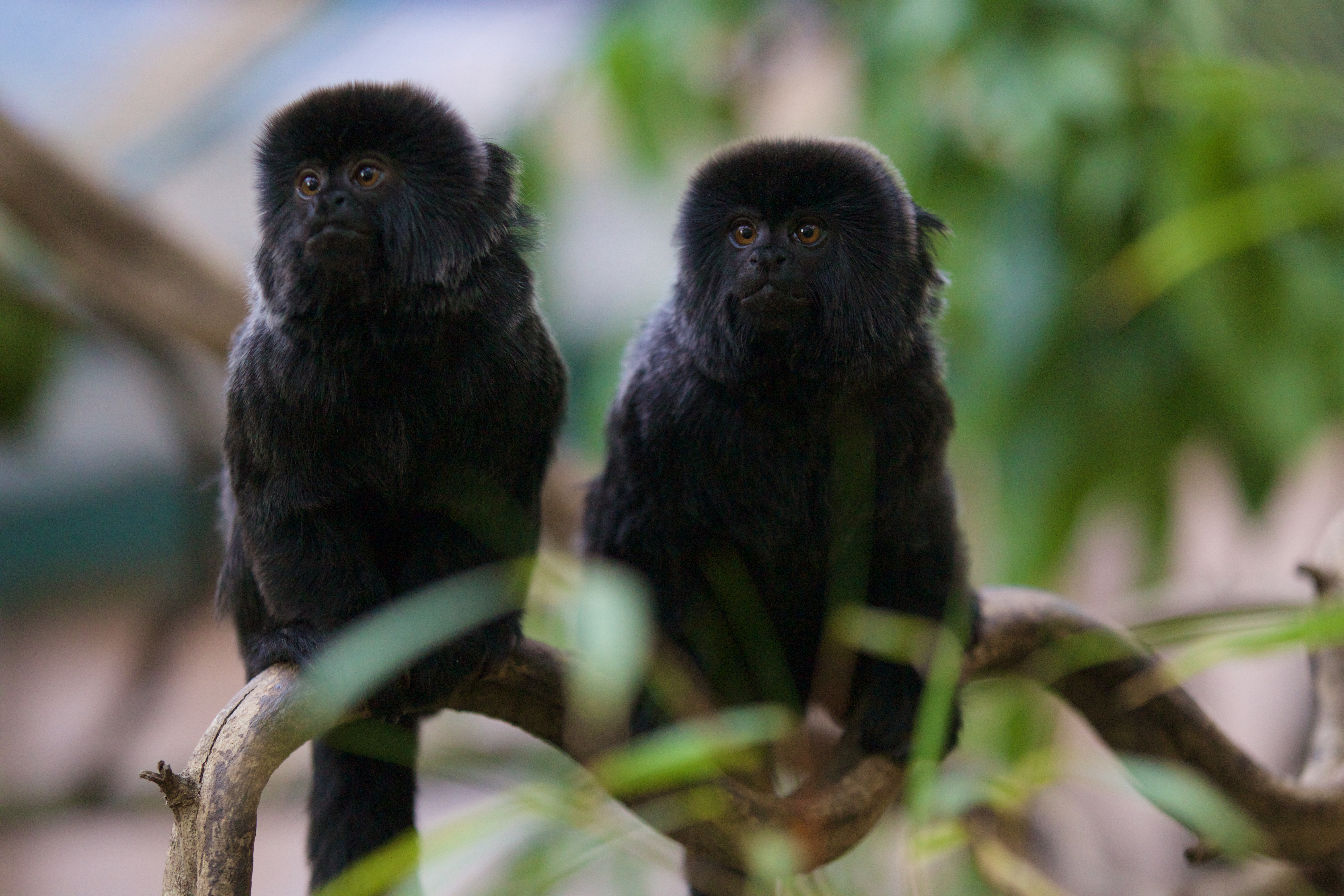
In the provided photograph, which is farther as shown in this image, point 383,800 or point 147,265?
point 147,265

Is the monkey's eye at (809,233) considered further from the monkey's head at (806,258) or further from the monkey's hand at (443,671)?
the monkey's hand at (443,671)

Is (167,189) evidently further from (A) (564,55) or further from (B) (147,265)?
(A) (564,55)

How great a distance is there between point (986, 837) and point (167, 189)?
13.1 ft

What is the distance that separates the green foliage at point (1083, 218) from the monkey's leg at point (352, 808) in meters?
1.97

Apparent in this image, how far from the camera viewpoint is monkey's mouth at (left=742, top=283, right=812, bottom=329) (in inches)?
63.1

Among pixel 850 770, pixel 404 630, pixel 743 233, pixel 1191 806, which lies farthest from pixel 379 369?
pixel 1191 806

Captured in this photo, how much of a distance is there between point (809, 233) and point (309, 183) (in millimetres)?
624

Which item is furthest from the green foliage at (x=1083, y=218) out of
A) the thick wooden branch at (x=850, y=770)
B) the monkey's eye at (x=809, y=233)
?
the monkey's eye at (x=809, y=233)

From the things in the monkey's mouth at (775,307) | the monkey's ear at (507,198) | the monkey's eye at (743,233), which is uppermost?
the monkey's ear at (507,198)

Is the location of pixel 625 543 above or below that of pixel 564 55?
below

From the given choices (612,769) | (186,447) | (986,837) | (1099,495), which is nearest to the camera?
(612,769)

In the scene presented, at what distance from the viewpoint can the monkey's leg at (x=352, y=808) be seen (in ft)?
5.53

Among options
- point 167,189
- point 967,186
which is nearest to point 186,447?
point 167,189

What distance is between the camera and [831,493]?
174 centimetres
